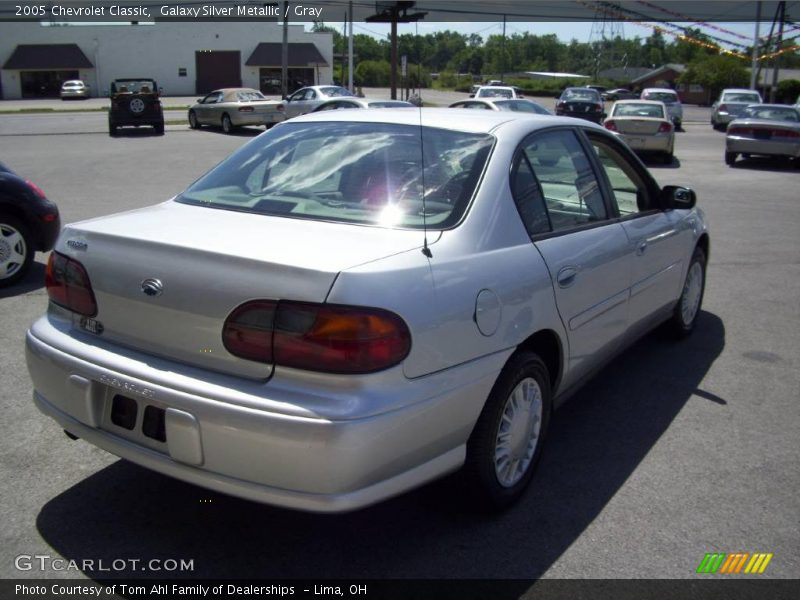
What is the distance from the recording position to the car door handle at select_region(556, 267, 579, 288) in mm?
3510

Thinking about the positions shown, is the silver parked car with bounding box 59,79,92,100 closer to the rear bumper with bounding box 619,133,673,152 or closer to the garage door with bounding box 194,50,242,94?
the garage door with bounding box 194,50,242,94

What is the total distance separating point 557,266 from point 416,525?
1.29m

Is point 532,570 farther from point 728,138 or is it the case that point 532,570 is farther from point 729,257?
point 728,138

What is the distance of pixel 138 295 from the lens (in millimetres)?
2869

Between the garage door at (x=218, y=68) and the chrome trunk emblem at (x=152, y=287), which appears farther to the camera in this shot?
the garage door at (x=218, y=68)

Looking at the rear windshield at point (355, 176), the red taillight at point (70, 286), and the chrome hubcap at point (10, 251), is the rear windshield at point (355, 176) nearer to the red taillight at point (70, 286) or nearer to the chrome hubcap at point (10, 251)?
the red taillight at point (70, 286)

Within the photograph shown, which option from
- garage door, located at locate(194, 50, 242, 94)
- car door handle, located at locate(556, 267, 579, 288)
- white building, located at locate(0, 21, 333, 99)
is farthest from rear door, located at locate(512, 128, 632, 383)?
garage door, located at locate(194, 50, 242, 94)

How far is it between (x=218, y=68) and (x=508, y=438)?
66.8 meters

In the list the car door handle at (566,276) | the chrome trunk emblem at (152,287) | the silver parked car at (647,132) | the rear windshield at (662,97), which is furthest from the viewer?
the rear windshield at (662,97)

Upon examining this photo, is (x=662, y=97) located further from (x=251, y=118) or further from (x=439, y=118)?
(x=439, y=118)

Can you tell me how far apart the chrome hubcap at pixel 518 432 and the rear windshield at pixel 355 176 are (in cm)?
81

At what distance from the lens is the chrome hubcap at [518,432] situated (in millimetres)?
3248

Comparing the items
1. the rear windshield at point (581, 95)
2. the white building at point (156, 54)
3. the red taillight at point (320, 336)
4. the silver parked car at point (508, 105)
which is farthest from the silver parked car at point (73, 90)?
the red taillight at point (320, 336)

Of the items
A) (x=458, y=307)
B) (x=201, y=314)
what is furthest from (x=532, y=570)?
(x=201, y=314)
